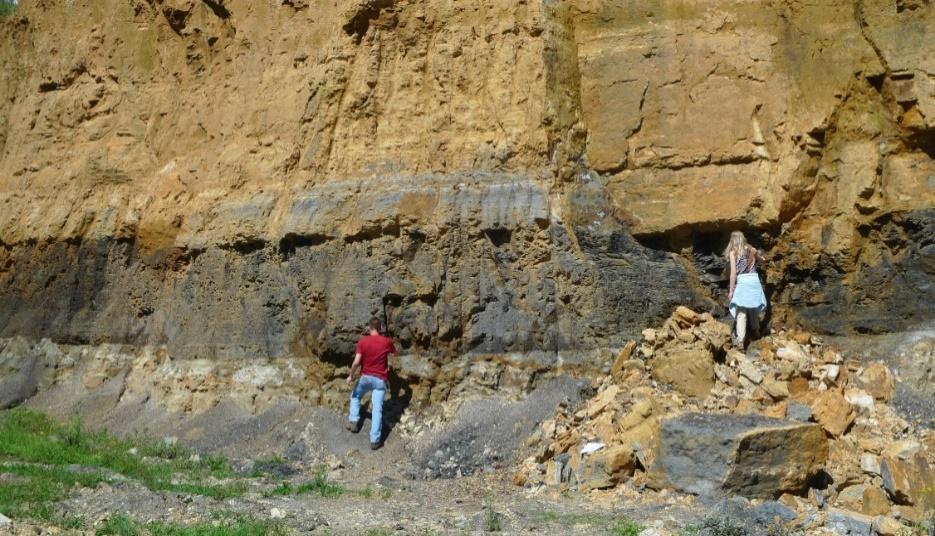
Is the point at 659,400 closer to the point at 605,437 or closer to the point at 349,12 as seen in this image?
the point at 605,437

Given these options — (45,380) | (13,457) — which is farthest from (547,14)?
(45,380)

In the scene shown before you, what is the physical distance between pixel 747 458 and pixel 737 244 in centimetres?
315

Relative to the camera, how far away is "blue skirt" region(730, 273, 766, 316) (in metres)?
10.9

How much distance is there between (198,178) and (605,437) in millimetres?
7253

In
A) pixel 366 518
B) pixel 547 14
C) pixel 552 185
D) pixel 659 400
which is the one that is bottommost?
pixel 366 518

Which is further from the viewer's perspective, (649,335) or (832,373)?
(649,335)

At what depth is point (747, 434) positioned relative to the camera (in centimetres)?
869

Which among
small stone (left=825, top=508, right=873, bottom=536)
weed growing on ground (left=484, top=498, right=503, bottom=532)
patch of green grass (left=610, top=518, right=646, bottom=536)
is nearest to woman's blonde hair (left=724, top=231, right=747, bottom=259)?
small stone (left=825, top=508, right=873, bottom=536)

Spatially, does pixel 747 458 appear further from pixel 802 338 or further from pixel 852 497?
pixel 802 338

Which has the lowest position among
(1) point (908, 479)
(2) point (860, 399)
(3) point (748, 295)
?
(1) point (908, 479)

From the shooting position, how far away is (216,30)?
15102 mm

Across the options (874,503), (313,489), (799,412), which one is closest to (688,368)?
(799,412)

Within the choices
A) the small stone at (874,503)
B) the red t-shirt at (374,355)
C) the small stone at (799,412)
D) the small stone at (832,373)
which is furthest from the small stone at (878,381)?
the red t-shirt at (374,355)

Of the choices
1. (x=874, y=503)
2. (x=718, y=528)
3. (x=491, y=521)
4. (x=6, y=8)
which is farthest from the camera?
(x=6, y=8)
